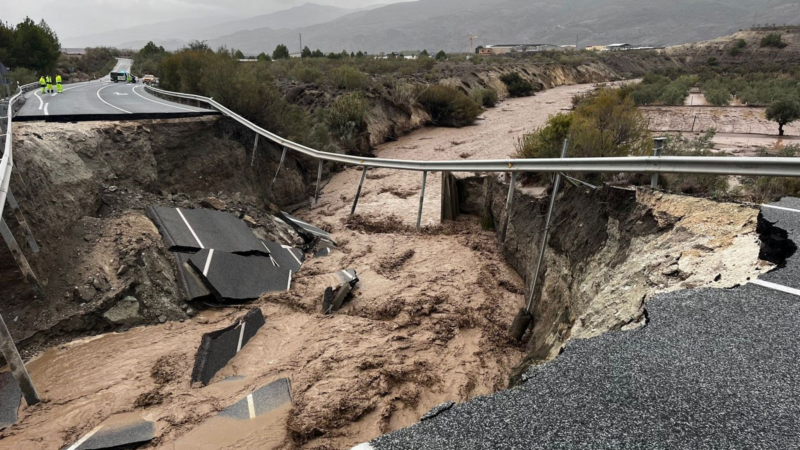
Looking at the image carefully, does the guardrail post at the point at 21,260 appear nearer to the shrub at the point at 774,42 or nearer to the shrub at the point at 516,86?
the shrub at the point at 516,86

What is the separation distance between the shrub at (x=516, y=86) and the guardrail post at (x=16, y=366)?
145 ft

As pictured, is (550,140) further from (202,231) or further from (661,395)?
(661,395)

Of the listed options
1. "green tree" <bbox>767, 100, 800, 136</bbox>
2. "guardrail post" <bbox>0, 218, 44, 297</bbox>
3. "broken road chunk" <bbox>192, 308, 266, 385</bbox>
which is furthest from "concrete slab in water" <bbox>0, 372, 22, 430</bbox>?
"green tree" <bbox>767, 100, 800, 136</bbox>

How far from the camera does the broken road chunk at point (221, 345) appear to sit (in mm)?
6032

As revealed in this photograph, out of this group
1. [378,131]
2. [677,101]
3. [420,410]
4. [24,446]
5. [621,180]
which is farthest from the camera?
[677,101]

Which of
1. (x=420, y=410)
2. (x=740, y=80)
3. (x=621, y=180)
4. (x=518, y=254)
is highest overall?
(x=740, y=80)

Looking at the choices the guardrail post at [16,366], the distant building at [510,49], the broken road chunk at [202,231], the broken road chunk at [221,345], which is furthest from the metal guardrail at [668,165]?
the distant building at [510,49]

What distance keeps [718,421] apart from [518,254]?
653cm

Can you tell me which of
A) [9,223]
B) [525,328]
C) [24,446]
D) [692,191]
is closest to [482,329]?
[525,328]

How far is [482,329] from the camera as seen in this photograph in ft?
22.6

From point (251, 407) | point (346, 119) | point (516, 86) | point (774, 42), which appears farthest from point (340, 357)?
point (774, 42)

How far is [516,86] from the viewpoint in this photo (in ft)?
146

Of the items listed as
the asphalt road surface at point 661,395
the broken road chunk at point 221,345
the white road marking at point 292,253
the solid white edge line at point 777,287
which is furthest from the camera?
the white road marking at point 292,253

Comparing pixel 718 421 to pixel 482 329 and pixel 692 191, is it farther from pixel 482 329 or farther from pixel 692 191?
pixel 692 191
